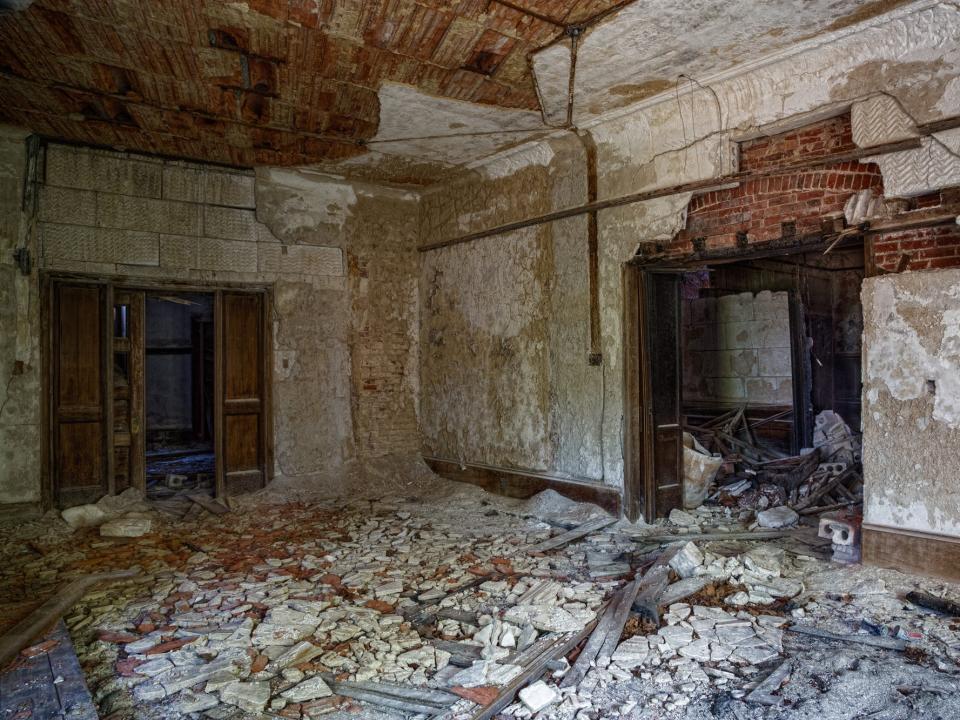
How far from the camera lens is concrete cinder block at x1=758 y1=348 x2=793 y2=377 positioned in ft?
27.9

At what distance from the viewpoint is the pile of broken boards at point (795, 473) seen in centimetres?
563

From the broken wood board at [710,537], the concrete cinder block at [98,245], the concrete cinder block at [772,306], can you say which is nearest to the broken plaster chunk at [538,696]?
the broken wood board at [710,537]

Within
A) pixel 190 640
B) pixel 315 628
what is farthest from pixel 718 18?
pixel 190 640

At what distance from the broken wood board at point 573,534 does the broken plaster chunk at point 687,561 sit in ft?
3.03

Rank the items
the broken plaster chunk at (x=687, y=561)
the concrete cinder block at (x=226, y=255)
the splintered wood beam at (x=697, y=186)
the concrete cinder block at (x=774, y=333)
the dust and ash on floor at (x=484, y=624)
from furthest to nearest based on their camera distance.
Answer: the concrete cinder block at (x=774, y=333)
the concrete cinder block at (x=226, y=255)
the broken plaster chunk at (x=687, y=561)
the splintered wood beam at (x=697, y=186)
the dust and ash on floor at (x=484, y=624)

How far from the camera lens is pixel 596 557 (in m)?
4.42

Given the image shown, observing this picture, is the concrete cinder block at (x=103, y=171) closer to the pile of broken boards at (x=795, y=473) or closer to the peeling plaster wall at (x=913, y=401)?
the peeling plaster wall at (x=913, y=401)

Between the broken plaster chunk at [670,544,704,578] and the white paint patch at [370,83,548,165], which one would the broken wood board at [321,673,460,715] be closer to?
the broken plaster chunk at [670,544,704,578]

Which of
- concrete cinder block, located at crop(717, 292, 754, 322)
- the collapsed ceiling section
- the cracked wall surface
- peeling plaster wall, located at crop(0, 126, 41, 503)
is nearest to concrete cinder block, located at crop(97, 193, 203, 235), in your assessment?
the cracked wall surface

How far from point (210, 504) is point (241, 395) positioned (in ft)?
3.61

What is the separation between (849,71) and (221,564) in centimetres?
523

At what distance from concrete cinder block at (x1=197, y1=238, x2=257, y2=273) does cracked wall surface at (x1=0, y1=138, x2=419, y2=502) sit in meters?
0.01

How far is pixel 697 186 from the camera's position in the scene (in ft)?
15.5

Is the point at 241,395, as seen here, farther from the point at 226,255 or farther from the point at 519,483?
the point at 519,483
